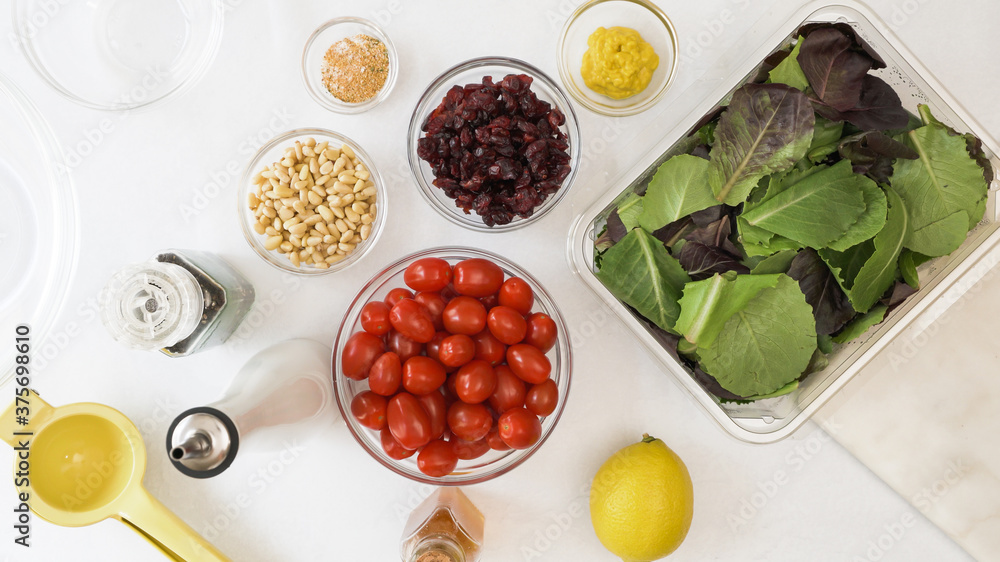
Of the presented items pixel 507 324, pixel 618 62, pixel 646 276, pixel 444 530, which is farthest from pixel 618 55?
pixel 444 530

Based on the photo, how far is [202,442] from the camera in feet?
2.07

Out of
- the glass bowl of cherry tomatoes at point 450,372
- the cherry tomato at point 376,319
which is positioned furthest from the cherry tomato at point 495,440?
the cherry tomato at point 376,319

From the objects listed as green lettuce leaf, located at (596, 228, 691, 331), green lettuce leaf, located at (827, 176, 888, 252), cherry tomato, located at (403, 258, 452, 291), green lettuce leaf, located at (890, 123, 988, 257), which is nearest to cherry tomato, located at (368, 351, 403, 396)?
cherry tomato, located at (403, 258, 452, 291)

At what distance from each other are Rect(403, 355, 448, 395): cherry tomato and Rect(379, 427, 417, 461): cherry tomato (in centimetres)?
9

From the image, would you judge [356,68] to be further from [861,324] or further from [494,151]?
[861,324]

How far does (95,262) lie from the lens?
1059 millimetres

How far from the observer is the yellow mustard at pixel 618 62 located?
0.98 m

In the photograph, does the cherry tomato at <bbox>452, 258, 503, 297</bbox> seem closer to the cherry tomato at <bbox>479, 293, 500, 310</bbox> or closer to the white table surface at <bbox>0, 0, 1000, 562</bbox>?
the cherry tomato at <bbox>479, 293, 500, 310</bbox>

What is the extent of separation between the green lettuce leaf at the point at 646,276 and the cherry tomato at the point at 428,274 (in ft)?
0.78

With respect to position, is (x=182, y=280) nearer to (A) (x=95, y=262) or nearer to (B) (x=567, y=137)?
(A) (x=95, y=262)

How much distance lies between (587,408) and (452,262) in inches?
13.9

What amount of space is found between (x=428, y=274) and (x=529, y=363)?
198 millimetres

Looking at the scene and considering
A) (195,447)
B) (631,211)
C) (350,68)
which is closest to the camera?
(195,447)

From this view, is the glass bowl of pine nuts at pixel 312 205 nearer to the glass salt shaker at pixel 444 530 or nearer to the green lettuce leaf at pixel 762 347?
the glass salt shaker at pixel 444 530
